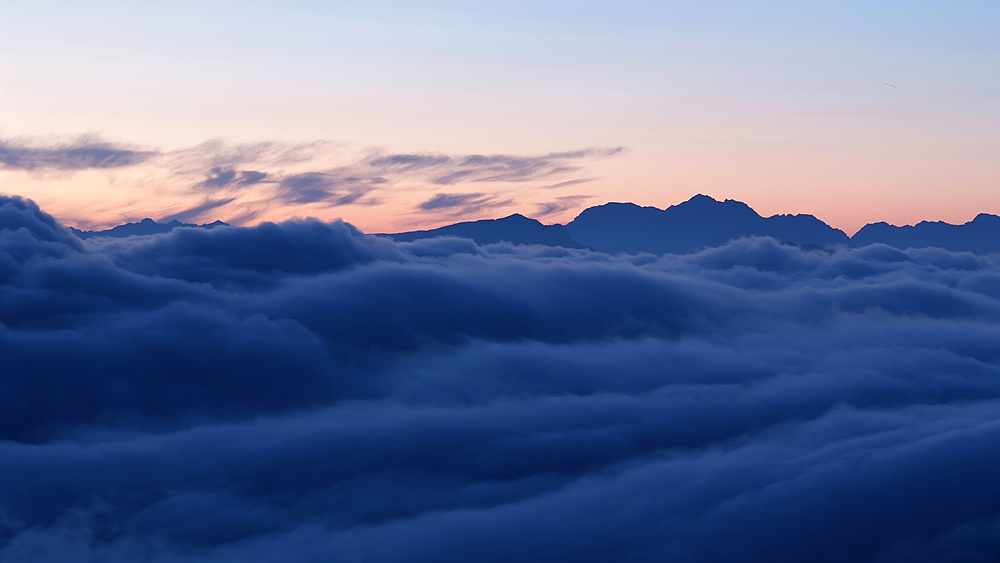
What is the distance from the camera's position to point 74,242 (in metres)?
143

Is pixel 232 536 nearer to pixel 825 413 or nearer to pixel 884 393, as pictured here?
pixel 825 413

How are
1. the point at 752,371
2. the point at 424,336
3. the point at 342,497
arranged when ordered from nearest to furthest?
the point at 342,497 → the point at 752,371 → the point at 424,336

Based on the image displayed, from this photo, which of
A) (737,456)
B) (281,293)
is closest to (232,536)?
(737,456)

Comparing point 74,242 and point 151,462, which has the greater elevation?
point 74,242

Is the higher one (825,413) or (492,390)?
(492,390)

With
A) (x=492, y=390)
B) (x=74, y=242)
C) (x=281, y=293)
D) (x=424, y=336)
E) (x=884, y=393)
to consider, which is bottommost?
(x=884, y=393)

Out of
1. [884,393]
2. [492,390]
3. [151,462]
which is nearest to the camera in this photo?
[151,462]

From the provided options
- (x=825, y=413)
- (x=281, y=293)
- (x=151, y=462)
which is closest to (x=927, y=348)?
(x=825, y=413)

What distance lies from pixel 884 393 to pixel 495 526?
79.0m

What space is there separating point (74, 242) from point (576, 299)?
118445mm

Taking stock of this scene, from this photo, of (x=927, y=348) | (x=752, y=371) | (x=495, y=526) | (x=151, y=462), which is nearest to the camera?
(x=495, y=526)

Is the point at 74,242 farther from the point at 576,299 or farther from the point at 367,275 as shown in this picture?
the point at 576,299

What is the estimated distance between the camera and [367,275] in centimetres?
17262

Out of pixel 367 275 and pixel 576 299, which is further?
pixel 576 299
